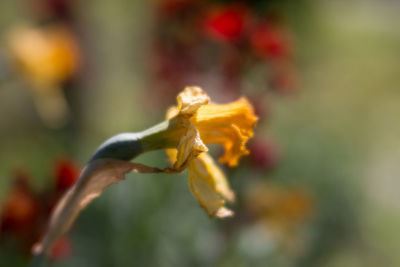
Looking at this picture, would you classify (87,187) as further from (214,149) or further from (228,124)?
(214,149)

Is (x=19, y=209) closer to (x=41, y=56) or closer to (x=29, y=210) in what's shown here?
(x=29, y=210)

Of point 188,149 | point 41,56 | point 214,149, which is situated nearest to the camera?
point 188,149

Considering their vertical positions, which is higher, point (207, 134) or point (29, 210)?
point (207, 134)

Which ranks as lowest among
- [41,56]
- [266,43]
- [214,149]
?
[214,149]

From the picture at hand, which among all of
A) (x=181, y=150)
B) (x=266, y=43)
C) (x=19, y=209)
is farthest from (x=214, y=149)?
(x=181, y=150)

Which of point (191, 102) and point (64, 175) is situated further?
point (64, 175)

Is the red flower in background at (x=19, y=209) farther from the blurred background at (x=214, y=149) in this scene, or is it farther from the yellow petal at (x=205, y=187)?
the yellow petal at (x=205, y=187)

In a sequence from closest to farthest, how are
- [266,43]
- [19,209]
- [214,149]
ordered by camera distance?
[19,209] → [266,43] → [214,149]
